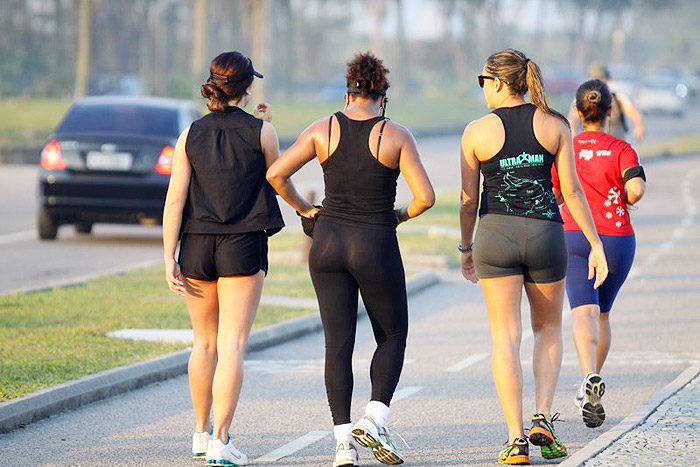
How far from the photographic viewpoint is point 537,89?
21.0ft

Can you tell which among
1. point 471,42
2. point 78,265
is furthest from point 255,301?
point 471,42

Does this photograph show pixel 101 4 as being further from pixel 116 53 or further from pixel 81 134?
pixel 81 134

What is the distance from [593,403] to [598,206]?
1.12 m

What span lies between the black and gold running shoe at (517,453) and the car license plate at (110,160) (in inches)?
423

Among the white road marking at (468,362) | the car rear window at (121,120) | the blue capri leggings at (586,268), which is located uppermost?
the blue capri leggings at (586,268)

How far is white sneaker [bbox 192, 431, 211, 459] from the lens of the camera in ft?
21.4

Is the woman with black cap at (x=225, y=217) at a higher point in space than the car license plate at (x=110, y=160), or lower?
higher

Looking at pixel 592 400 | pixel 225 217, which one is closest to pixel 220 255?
pixel 225 217

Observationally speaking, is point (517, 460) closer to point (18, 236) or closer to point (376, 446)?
point (376, 446)

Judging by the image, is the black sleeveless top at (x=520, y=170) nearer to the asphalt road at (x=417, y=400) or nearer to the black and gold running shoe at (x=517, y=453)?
the black and gold running shoe at (x=517, y=453)

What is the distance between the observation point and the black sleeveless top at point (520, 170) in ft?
20.9

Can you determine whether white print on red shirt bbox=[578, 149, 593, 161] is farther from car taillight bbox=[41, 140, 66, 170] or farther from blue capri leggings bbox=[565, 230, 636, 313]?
car taillight bbox=[41, 140, 66, 170]

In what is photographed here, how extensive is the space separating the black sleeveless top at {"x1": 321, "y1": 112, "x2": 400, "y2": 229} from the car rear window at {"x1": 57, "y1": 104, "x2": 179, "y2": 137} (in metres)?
10.7

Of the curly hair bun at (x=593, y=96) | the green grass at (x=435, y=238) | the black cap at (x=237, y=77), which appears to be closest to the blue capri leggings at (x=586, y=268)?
the curly hair bun at (x=593, y=96)
